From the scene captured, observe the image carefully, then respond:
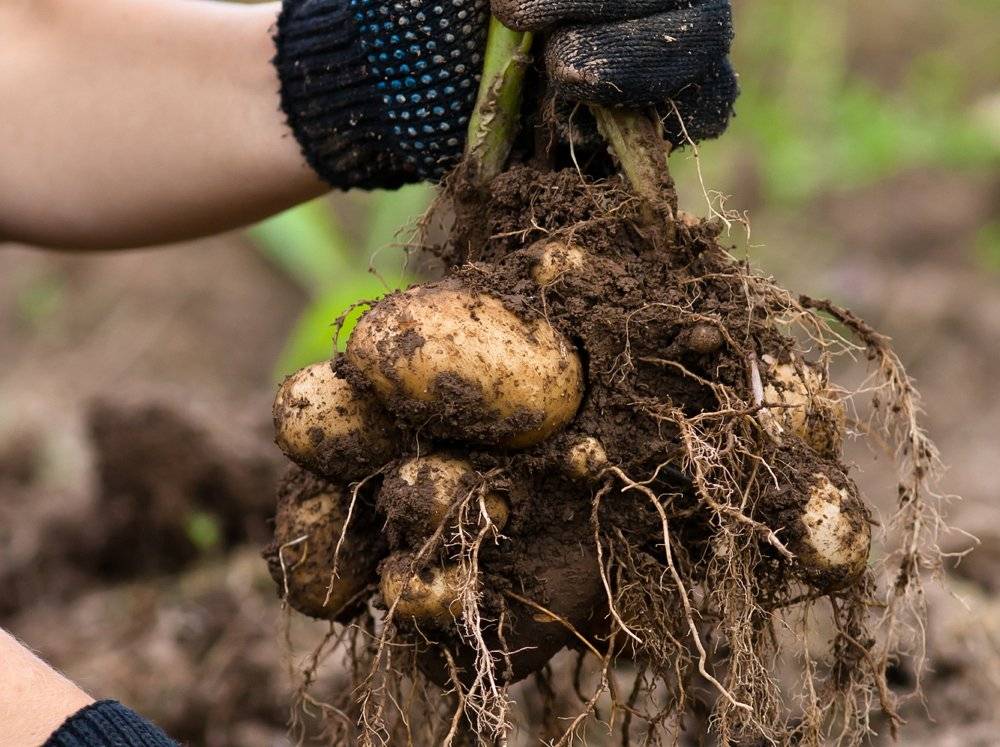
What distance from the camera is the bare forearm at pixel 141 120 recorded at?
173 cm

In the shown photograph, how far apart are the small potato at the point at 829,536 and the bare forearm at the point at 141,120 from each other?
0.93 metres

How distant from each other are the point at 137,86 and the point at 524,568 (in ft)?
3.47

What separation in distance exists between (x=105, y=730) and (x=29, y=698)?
0.30 feet

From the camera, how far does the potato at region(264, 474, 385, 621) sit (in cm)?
146

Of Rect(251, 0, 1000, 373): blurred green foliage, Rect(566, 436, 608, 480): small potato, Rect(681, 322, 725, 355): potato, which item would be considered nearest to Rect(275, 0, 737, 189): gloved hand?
Rect(681, 322, 725, 355): potato

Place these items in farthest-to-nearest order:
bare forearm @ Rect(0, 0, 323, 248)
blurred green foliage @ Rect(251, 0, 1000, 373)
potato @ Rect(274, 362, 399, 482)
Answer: blurred green foliage @ Rect(251, 0, 1000, 373) → bare forearm @ Rect(0, 0, 323, 248) → potato @ Rect(274, 362, 399, 482)

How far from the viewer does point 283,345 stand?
4.64 m

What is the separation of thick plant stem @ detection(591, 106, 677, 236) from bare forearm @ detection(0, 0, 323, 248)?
0.56 m

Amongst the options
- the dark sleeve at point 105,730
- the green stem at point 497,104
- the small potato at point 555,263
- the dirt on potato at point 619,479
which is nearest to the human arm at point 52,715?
the dark sleeve at point 105,730

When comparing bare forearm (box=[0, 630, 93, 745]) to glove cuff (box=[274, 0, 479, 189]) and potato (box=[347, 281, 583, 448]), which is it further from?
glove cuff (box=[274, 0, 479, 189])

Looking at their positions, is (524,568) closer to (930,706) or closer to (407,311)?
(407,311)

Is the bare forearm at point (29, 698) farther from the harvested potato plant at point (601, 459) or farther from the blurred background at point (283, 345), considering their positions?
the blurred background at point (283, 345)

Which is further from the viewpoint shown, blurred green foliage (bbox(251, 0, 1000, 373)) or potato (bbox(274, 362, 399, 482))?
blurred green foliage (bbox(251, 0, 1000, 373))

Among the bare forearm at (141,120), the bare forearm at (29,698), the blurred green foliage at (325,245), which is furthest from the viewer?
the blurred green foliage at (325,245)
